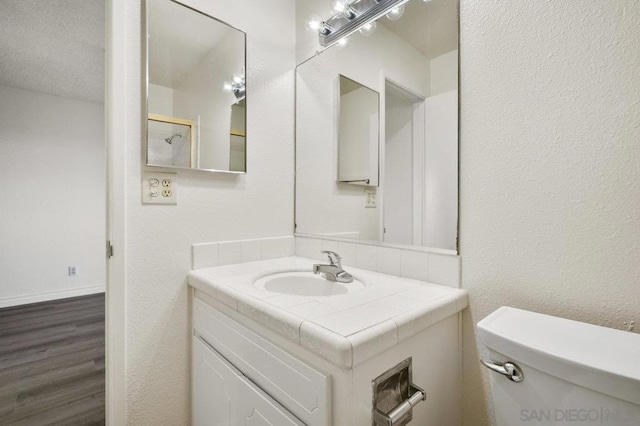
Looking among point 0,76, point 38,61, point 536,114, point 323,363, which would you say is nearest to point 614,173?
point 536,114

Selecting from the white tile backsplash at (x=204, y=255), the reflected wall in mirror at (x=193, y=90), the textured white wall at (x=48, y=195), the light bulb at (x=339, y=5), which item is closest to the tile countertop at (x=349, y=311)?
the white tile backsplash at (x=204, y=255)

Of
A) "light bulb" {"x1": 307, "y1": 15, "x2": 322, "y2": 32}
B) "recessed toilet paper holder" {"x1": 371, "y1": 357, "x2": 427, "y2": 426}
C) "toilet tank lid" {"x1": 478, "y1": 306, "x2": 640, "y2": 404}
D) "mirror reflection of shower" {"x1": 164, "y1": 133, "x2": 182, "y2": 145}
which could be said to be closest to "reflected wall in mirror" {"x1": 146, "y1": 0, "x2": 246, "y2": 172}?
"mirror reflection of shower" {"x1": 164, "y1": 133, "x2": 182, "y2": 145}

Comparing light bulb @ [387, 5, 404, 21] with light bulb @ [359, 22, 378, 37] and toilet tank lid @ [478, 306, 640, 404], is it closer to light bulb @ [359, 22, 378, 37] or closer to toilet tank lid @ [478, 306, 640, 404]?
light bulb @ [359, 22, 378, 37]

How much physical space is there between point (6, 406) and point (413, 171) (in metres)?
2.37

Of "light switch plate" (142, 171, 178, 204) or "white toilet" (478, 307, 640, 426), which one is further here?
"light switch plate" (142, 171, 178, 204)

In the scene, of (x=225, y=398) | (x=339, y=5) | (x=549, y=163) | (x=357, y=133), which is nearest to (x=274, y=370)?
(x=225, y=398)

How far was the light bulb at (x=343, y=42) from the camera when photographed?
134 centimetres

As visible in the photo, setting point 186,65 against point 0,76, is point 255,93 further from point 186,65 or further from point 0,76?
point 0,76

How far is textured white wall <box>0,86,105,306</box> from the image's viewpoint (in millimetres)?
2984

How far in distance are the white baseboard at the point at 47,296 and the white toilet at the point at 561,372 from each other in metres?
4.24

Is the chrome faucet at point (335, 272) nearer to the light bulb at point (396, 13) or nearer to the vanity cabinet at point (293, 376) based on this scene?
the vanity cabinet at point (293, 376)

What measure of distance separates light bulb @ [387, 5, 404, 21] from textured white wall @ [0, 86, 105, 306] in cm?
379

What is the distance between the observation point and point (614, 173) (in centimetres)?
66

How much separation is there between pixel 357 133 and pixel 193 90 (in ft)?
2.44
